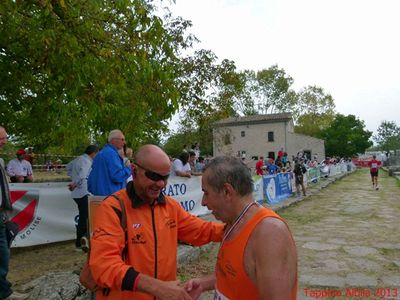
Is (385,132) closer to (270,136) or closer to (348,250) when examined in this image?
(270,136)

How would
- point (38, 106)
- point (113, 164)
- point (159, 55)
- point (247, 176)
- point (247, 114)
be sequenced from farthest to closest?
point (247, 114) → point (38, 106) → point (159, 55) → point (113, 164) → point (247, 176)

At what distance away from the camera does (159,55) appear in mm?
6199

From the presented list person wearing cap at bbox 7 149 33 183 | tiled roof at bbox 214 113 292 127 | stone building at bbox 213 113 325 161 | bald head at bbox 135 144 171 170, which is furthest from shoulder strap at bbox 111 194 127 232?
stone building at bbox 213 113 325 161

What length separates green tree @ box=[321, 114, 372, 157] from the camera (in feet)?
226

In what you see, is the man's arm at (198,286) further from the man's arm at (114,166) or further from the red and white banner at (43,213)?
the red and white banner at (43,213)

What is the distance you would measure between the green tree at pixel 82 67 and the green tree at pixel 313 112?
72846mm

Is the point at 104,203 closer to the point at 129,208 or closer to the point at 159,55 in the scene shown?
the point at 129,208

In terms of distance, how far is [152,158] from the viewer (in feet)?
7.59

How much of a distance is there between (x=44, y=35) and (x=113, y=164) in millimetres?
1946

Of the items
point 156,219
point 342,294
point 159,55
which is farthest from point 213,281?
point 159,55

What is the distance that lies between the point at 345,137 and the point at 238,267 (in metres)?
72.1

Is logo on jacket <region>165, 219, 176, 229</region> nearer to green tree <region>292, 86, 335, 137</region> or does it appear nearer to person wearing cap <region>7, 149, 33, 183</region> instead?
person wearing cap <region>7, 149, 33, 183</region>

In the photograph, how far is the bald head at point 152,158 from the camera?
7.57ft

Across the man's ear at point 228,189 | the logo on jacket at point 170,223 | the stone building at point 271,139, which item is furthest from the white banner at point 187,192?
the stone building at point 271,139
